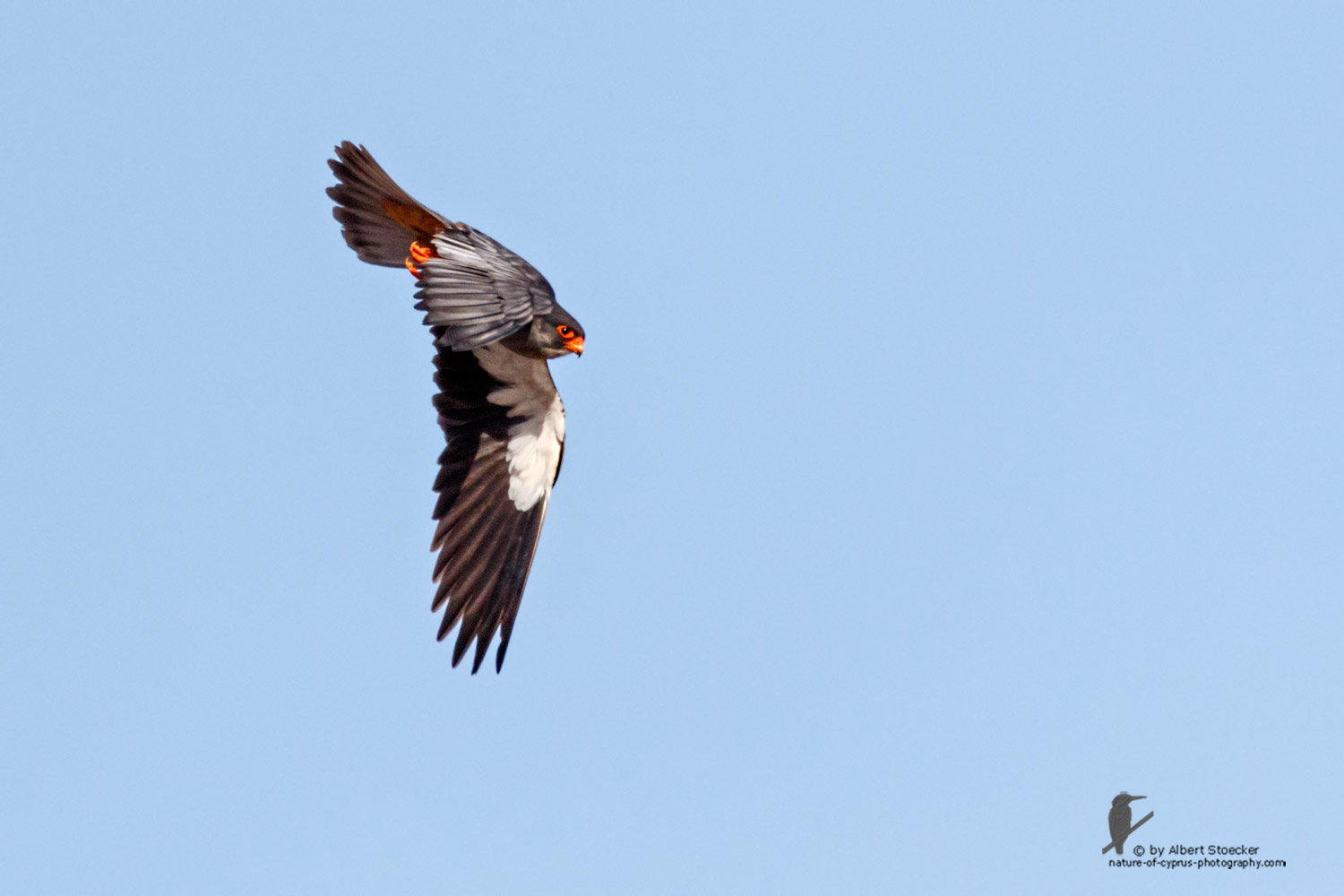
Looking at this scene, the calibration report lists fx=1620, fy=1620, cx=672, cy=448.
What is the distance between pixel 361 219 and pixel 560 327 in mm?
3078

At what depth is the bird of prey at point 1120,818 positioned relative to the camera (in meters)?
21.3

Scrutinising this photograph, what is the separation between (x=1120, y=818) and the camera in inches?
856

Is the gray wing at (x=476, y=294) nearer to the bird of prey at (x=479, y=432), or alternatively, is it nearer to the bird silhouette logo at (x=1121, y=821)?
the bird of prey at (x=479, y=432)

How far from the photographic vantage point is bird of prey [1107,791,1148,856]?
21.3 metres

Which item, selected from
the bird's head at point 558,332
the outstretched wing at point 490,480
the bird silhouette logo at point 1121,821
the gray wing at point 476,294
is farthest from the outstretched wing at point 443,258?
the bird silhouette logo at point 1121,821

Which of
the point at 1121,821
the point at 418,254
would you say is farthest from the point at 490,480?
the point at 1121,821

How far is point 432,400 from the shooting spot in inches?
749

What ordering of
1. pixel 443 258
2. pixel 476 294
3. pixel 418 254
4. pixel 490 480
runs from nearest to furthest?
pixel 476 294, pixel 443 258, pixel 418 254, pixel 490 480

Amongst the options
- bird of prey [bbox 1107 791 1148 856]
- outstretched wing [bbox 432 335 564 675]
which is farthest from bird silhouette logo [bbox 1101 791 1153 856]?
outstretched wing [bbox 432 335 564 675]

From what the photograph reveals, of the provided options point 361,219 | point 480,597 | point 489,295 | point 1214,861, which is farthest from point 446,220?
point 1214,861

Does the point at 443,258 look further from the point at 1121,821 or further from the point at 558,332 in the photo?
the point at 1121,821

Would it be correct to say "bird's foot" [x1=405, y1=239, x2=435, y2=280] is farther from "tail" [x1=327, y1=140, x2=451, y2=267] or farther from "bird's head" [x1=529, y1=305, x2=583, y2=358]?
"bird's head" [x1=529, y1=305, x2=583, y2=358]

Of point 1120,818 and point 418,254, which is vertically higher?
point 418,254

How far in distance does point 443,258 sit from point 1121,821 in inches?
482
